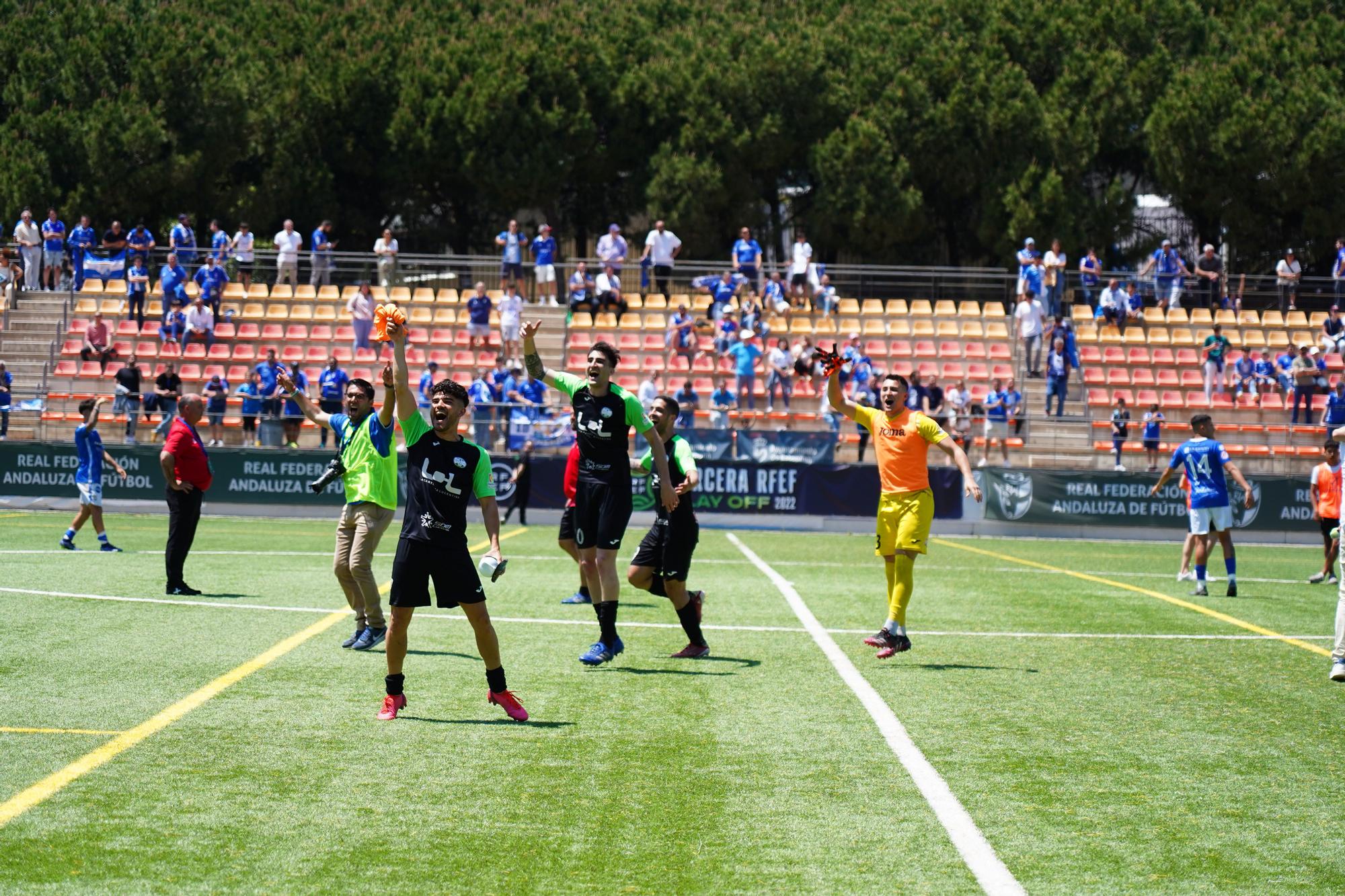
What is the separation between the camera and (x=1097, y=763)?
7.40m

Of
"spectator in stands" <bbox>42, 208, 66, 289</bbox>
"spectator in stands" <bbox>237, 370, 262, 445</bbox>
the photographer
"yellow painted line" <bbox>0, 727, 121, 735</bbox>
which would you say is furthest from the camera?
"spectator in stands" <bbox>42, 208, 66, 289</bbox>

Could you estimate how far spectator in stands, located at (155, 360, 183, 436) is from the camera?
29500mm

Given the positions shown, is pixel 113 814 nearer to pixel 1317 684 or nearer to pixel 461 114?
pixel 1317 684

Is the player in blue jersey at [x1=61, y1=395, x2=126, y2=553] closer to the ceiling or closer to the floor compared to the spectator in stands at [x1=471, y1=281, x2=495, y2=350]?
closer to the floor

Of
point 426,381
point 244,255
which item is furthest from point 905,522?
point 244,255

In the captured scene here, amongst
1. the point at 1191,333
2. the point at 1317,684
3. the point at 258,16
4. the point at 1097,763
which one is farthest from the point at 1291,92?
the point at 1097,763

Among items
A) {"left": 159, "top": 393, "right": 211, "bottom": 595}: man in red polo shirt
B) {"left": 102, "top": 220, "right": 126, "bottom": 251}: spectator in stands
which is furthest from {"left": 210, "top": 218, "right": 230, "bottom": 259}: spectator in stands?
{"left": 159, "top": 393, "right": 211, "bottom": 595}: man in red polo shirt

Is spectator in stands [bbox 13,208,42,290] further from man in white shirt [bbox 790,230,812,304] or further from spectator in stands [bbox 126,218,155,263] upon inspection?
man in white shirt [bbox 790,230,812,304]

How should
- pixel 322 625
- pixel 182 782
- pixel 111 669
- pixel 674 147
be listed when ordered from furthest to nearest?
pixel 674 147 → pixel 322 625 → pixel 111 669 → pixel 182 782

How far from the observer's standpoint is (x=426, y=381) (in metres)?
31.4

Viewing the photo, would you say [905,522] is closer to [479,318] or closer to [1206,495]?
[1206,495]

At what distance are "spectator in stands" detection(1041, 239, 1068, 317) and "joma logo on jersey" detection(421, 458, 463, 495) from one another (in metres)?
29.9

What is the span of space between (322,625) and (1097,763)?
21.5 feet

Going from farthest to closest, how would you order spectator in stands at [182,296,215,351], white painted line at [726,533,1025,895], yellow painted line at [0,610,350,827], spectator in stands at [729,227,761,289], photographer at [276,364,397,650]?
spectator in stands at [729,227,761,289] → spectator in stands at [182,296,215,351] → photographer at [276,364,397,650] → yellow painted line at [0,610,350,827] → white painted line at [726,533,1025,895]
